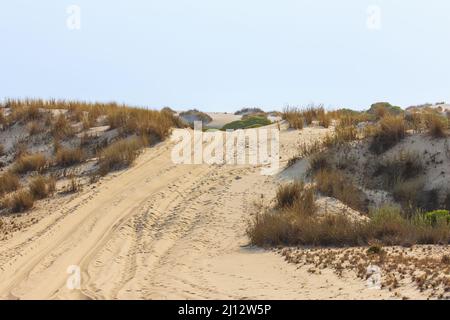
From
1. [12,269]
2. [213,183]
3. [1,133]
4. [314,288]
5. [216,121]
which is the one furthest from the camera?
[216,121]

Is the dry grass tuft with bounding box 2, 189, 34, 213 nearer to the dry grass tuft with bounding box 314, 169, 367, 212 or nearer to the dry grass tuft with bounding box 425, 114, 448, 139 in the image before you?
the dry grass tuft with bounding box 314, 169, 367, 212

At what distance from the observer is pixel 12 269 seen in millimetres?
11094

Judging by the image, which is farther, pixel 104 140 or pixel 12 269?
pixel 104 140

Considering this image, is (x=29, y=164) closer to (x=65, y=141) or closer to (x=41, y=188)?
(x=65, y=141)

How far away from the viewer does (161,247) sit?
12.3 m

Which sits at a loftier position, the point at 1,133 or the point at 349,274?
the point at 1,133

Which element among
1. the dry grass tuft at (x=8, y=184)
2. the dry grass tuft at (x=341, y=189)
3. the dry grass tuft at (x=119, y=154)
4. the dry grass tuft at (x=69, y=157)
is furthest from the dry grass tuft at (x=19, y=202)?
the dry grass tuft at (x=341, y=189)

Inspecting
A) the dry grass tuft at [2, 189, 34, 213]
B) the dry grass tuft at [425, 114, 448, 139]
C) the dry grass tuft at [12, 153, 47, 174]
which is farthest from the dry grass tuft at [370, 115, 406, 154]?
the dry grass tuft at [12, 153, 47, 174]

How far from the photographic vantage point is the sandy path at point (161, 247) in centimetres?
916

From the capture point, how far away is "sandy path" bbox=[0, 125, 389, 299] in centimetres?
916

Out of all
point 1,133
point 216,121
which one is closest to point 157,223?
point 1,133

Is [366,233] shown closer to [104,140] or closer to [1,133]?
[104,140]

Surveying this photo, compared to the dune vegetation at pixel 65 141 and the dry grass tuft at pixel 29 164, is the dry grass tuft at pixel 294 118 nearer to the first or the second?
the dune vegetation at pixel 65 141

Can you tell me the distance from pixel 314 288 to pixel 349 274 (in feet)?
2.43
